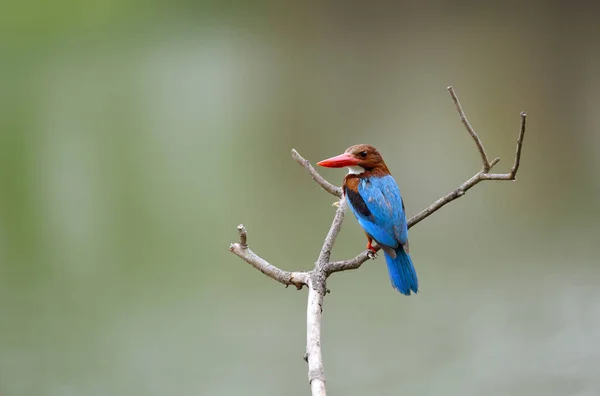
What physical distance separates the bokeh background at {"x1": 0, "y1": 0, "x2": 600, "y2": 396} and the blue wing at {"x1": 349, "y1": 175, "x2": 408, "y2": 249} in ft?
5.88

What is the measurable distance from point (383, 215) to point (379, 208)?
22 mm

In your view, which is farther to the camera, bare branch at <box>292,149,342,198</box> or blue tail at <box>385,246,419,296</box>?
bare branch at <box>292,149,342,198</box>

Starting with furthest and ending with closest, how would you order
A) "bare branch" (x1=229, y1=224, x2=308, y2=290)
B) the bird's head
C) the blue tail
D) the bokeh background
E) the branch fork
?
the bokeh background < the bird's head < the blue tail < "bare branch" (x1=229, y1=224, x2=308, y2=290) < the branch fork

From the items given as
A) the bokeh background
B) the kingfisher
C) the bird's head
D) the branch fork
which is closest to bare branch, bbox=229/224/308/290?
the branch fork

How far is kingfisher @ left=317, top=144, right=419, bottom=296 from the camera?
1.55 meters

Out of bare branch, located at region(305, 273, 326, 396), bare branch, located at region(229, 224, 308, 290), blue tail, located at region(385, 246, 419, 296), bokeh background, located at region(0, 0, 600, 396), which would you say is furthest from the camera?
bokeh background, located at region(0, 0, 600, 396)

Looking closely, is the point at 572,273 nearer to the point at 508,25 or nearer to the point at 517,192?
the point at 517,192

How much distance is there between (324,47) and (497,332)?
2.21 meters

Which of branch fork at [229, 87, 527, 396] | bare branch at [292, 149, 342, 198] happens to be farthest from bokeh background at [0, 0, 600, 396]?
branch fork at [229, 87, 527, 396]

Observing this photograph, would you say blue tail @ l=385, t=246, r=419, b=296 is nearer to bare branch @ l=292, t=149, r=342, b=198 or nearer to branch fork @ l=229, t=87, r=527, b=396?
branch fork @ l=229, t=87, r=527, b=396

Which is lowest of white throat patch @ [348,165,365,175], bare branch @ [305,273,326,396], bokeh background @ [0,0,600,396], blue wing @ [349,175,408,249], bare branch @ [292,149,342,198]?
bare branch @ [305,273,326,396]

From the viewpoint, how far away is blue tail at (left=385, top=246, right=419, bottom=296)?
1.54m

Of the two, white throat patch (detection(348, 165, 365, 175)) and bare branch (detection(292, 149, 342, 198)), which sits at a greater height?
bare branch (detection(292, 149, 342, 198))

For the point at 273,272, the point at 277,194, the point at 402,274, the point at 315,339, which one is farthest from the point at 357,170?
the point at 277,194
